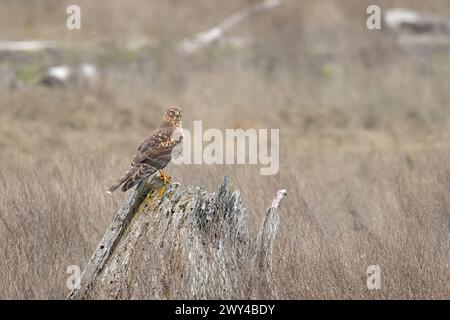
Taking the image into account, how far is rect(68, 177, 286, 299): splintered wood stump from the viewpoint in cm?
653

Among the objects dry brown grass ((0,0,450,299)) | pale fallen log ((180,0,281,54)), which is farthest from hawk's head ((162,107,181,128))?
pale fallen log ((180,0,281,54))

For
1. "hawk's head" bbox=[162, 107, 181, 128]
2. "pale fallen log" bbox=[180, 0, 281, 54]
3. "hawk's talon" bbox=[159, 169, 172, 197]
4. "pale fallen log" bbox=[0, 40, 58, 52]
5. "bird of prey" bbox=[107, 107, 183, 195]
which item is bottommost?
"hawk's talon" bbox=[159, 169, 172, 197]

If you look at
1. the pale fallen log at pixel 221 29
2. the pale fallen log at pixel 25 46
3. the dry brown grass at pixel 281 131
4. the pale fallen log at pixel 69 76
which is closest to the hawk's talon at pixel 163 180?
the dry brown grass at pixel 281 131

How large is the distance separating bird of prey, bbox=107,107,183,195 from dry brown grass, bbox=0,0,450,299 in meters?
1.18

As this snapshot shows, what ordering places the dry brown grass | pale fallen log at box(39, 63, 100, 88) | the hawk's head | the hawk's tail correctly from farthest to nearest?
1. pale fallen log at box(39, 63, 100, 88)
2. the dry brown grass
3. the hawk's head
4. the hawk's tail

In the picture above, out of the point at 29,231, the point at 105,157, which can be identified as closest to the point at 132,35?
the point at 105,157

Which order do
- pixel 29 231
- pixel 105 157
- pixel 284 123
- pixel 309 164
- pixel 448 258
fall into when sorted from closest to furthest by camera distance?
pixel 448 258
pixel 29 231
pixel 105 157
pixel 309 164
pixel 284 123

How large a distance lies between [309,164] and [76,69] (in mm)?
6171

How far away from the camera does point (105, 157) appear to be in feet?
32.4

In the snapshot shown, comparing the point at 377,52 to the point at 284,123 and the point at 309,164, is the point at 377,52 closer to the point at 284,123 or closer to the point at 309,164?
the point at 284,123

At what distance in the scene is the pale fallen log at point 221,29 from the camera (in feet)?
64.3

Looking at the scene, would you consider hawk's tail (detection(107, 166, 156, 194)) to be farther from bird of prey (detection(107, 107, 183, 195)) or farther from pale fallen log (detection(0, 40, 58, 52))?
pale fallen log (detection(0, 40, 58, 52))
